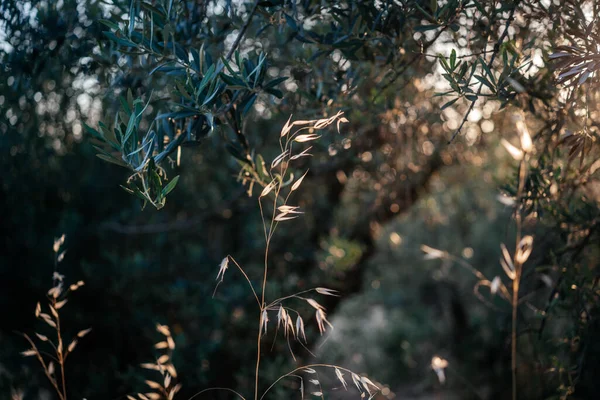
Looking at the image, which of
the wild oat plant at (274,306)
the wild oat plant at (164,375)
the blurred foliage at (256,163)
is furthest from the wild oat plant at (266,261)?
the wild oat plant at (164,375)

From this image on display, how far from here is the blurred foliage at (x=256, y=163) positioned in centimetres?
191

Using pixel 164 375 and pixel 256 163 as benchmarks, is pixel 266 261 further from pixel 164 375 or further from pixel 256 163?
pixel 164 375

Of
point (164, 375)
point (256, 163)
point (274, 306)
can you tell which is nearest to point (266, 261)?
point (274, 306)

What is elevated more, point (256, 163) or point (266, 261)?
point (256, 163)

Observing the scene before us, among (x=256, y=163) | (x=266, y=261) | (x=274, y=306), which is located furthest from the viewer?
(x=256, y=163)

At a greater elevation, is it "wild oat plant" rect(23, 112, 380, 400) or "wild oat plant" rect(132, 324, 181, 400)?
"wild oat plant" rect(23, 112, 380, 400)

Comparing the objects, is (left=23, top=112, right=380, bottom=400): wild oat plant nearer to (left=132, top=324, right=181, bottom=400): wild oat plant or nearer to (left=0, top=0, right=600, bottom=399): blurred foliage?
(left=132, top=324, right=181, bottom=400): wild oat plant

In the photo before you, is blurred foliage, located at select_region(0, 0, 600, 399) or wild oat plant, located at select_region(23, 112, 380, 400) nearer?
wild oat plant, located at select_region(23, 112, 380, 400)

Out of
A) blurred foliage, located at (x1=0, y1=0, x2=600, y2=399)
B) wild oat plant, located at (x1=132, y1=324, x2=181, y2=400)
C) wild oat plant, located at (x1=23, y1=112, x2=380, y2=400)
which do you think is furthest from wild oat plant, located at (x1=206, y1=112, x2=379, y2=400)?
wild oat plant, located at (x1=132, y1=324, x2=181, y2=400)

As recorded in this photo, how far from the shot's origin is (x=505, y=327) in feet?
9.23

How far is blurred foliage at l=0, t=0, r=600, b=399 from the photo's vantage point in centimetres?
191

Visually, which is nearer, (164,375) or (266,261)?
(266,261)

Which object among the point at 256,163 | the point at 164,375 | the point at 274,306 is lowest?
the point at 164,375

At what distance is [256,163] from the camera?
2.09m
